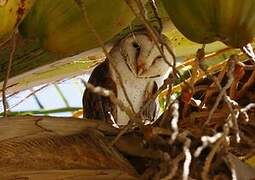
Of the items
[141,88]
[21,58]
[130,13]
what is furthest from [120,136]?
[141,88]

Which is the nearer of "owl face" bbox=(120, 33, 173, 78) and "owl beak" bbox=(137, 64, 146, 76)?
"owl face" bbox=(120, 33, 173, 78)

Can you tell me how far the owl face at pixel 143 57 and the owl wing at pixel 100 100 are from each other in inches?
2.1

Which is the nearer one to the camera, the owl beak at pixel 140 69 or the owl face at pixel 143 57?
the owl face at pixel 143 57

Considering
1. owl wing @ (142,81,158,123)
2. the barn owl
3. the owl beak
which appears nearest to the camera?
owl wing @ (142,81,158,123)

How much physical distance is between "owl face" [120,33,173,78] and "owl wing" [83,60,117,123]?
0.17ft

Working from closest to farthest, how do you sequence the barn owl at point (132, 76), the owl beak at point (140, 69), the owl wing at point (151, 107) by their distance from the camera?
the owl wing at point (151, 107) < the barn owl at point (132, 76) < the owl beak at point (140, 69)

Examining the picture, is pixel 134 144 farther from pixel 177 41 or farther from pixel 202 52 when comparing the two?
pixel 177 41

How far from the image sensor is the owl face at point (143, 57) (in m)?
1.38

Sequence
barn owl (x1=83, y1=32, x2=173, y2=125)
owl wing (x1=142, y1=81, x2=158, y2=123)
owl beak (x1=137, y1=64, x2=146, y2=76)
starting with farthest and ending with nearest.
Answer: owl beak (x1=137, y1=64, x2=146, y2=76), barn owl (x1=83, y1=32, x2=173, y2=125), owl wing (x1=142, y1=81, x2=158, y2=123)

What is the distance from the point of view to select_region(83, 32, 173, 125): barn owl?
1.38 metres

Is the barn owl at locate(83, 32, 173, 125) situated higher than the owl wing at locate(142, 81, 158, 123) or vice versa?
the barn owl at locate(83, 32, 173, 125)

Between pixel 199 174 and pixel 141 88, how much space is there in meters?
0.84

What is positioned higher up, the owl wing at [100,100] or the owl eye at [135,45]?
the owl eye at [135,45]

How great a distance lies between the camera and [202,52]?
0.67 m
